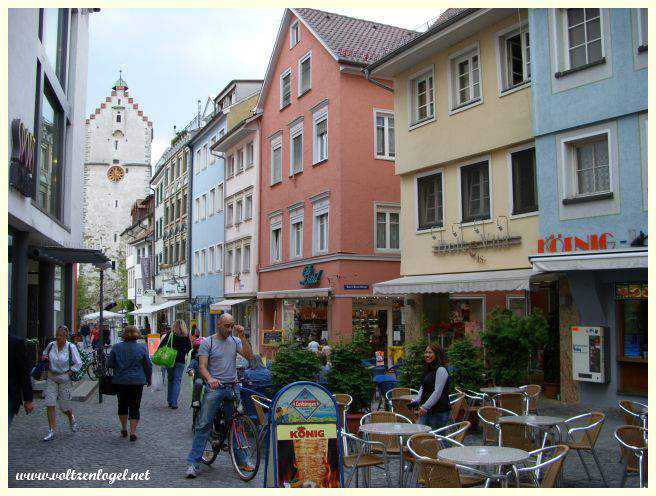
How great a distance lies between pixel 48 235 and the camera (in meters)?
18.5

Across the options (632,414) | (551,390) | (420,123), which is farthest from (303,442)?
Result: (420,123)

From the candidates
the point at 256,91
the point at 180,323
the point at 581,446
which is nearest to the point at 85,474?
the point at 581,446

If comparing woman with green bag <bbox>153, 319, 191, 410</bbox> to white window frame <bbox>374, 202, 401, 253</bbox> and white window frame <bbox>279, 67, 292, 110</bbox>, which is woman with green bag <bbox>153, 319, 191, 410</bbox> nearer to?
white window frame <bbox>374, 202, 401, 253</bbox>

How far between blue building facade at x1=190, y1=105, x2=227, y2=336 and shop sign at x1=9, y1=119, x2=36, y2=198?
22816 millimetres

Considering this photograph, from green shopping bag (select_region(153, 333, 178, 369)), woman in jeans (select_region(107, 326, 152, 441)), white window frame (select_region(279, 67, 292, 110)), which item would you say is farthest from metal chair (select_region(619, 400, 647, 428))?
white window frame (select_region(279, 67, 292, 110))

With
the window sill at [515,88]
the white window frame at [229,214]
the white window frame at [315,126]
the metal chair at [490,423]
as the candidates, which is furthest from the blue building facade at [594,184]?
the white window frame at [229,214]

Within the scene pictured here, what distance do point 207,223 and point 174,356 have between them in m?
27.4

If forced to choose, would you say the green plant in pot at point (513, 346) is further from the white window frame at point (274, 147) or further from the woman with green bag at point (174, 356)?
the white window frame at point (274, 147)

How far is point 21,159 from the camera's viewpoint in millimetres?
14391

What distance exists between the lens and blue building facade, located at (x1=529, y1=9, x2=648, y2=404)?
13.4 m

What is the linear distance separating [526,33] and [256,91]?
24.3 m

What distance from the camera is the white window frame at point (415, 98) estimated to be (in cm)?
1939
